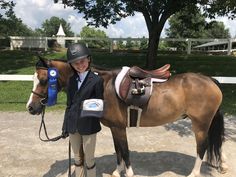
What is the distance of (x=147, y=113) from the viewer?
14.9ft

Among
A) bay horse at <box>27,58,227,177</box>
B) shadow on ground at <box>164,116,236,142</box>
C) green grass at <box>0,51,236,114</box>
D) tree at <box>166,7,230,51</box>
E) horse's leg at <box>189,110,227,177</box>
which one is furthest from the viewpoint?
tree at <box>166,7,230,51</box>

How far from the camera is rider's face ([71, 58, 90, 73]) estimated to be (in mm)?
3614

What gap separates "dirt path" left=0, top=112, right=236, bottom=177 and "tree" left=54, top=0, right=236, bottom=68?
6902 mm

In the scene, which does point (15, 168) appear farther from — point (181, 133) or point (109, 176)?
point (181, 133)

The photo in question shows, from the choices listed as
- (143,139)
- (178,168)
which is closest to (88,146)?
(178,168)

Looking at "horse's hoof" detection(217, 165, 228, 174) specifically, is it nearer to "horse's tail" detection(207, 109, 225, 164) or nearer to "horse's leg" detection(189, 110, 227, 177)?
"horse's leg" detection(189, 110, 227, 177)

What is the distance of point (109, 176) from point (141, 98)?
4.22ft

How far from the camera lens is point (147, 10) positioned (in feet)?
45.8

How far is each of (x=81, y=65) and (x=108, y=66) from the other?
11.3 m

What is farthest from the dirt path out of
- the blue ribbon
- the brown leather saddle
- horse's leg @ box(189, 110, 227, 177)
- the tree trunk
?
the tree trunk

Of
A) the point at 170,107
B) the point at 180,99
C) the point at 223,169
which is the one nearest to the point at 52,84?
the point at 170,107

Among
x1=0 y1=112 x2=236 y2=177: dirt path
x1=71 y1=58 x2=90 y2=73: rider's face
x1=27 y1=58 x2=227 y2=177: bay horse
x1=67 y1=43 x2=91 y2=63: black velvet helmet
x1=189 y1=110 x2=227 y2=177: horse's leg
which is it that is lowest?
x1=0 y1=112 x2=236 y2=177: dirt path

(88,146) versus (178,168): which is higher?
(88,146)

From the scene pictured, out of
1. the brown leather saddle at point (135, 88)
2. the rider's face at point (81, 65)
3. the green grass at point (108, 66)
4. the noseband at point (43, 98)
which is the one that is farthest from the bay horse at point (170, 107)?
the green grass at point (108, 66)
